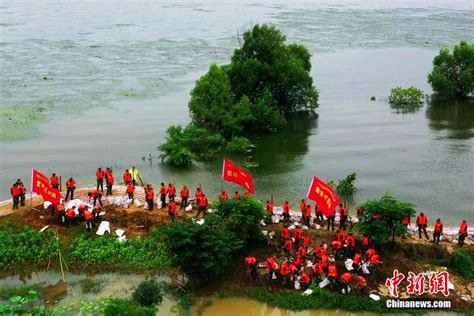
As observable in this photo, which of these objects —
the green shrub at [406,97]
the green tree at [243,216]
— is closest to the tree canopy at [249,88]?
the green shrub at [406,97]

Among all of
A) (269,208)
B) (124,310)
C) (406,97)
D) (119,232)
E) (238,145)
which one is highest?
(406,97)

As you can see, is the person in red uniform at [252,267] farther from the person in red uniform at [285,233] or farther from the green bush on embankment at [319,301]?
the person in red uniform at [285,233]

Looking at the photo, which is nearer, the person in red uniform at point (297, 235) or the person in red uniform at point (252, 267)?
the person in red uniform at point (252, 267)

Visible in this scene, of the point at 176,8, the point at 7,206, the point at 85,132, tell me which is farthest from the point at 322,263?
the point at 176,8

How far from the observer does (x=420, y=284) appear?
16.6 meters

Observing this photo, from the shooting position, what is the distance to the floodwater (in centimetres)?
2822

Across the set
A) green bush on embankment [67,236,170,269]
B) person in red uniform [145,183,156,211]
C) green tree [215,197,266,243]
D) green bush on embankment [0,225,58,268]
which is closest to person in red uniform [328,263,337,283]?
green tree [215,197,266,243]

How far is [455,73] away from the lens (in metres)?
42.1

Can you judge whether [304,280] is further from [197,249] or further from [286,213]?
[286,213]

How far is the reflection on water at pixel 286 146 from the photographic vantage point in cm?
2997

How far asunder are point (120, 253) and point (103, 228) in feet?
5.50

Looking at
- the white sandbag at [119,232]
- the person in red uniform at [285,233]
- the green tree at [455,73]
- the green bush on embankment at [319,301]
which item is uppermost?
the green tree at [455,73]

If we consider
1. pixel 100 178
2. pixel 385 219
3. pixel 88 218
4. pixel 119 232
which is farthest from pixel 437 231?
pixel 100 178

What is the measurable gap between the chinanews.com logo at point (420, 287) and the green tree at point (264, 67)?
20.3 meters
